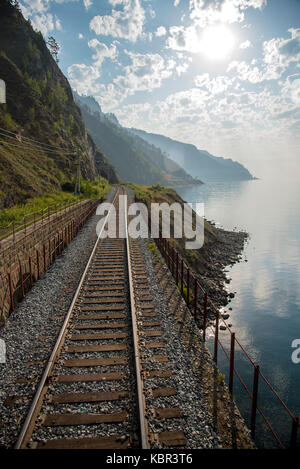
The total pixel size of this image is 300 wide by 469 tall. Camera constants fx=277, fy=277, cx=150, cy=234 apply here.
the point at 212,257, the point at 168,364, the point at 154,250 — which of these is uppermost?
the point at 154,250

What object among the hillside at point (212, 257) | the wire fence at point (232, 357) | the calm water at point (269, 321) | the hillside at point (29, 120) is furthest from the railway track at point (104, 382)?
the hillside at point (29, 120)

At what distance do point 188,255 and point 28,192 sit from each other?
15.2 metres

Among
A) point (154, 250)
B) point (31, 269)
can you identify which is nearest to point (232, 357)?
point (31, 269)

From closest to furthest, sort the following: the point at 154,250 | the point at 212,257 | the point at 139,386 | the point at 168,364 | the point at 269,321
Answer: the point at 139,386, the point at 168,364, the point at 154,250, the point at 269,321, the point at 212,257

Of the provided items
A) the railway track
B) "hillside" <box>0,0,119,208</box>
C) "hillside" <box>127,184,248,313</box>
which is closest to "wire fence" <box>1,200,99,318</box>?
the railway track

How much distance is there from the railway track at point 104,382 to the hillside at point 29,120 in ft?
52.0

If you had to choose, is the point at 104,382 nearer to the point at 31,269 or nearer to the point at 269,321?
the point at 31,269

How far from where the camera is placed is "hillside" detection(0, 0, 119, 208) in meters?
25.5

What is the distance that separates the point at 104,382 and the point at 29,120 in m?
45.4

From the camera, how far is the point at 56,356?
21.0 ft

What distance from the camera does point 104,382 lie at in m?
5.75
